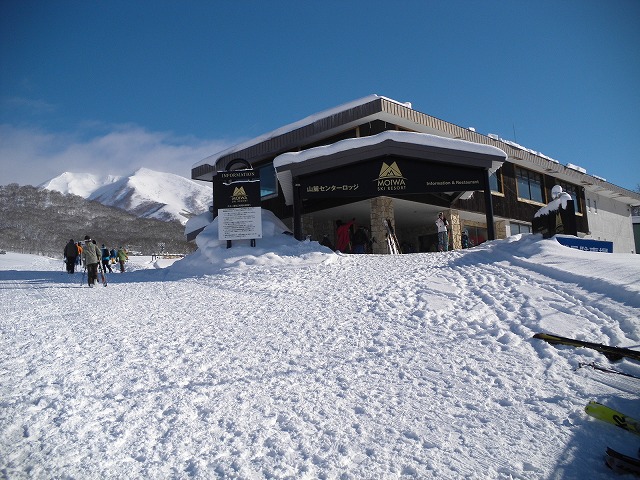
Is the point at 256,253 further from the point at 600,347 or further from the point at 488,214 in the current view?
the point at 600,347

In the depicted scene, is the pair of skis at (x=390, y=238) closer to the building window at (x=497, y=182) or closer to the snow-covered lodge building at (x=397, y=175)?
the snow-covered lodge building at (x=397, y=175)

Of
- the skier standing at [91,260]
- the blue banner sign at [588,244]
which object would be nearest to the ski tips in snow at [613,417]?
the blue banner sign at [588,244]

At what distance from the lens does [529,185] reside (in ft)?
76.2

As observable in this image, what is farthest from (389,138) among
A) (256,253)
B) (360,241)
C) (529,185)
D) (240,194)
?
(529,185)

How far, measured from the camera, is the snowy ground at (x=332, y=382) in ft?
10.4

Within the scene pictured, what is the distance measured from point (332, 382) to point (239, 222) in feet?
30.6

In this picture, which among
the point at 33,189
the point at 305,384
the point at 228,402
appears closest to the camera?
the point at 228,402

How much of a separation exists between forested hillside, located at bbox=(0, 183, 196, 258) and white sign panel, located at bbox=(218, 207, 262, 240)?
42.3m

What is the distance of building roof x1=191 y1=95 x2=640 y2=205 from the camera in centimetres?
1508

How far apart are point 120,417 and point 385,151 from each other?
10617 mm

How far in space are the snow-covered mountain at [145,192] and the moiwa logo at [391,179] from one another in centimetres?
11784

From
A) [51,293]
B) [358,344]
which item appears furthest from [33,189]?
[358,344]

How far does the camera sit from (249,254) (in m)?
12.4

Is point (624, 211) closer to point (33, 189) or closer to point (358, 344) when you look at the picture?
point (358, 344)
